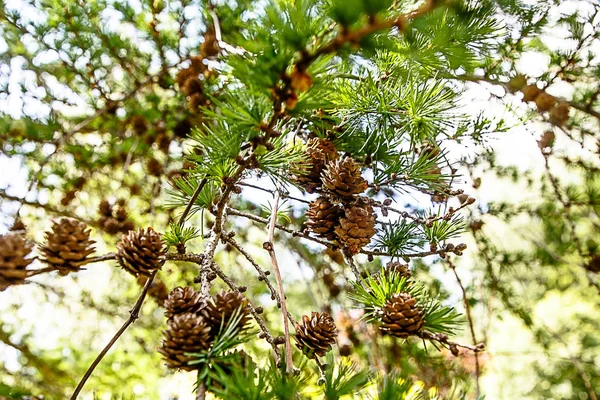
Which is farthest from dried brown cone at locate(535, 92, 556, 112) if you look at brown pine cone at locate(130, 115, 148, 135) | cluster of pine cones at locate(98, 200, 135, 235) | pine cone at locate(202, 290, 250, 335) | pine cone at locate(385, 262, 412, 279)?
brown pine cone at locate(130, 115, 148, 135)

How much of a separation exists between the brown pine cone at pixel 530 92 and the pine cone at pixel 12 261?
3.14 ft

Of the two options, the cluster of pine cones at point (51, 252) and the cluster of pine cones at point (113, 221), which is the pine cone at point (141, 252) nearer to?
the cluster of pine cones at point (51, 252)

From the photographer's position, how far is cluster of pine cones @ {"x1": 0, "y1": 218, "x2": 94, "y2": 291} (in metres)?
0.50

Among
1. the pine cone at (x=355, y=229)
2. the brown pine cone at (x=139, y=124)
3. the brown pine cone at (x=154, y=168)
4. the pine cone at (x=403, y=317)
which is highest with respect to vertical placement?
the brown pine cone at (x=139, y=124)

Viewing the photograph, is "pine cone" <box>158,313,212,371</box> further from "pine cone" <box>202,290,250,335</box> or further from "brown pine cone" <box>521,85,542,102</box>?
"brown pine cone" <box>521,85,542,102</box>

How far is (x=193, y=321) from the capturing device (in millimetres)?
498

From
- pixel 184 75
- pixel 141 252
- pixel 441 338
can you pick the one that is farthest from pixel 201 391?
pixel 184 75

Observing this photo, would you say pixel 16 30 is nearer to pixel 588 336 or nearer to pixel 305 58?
pixel 305 58

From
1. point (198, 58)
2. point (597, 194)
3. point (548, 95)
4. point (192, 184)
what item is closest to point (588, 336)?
point (597, 194)

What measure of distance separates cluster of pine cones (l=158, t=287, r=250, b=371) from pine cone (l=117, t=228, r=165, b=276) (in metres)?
0.04

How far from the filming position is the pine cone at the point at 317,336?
64cm

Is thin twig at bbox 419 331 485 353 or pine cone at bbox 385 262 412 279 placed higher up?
pine cone at bbox 385 262 412 279

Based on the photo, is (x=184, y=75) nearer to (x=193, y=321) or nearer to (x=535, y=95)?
(x=535, y=95)

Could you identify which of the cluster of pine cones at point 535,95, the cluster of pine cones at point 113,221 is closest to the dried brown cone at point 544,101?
the cluster of pine cones at point 535,95
